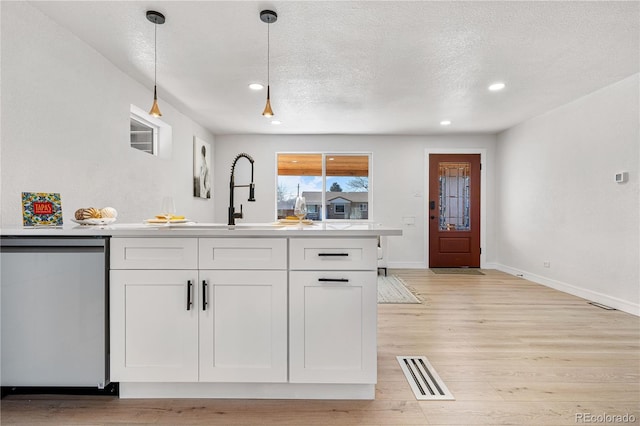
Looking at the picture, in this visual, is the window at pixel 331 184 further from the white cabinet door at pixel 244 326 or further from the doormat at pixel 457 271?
the white cabinet door at pixel 244 326

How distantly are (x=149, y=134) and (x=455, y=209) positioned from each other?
515 centimetres

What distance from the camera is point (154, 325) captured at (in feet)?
5.51

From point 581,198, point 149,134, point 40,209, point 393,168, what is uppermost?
point 149,134

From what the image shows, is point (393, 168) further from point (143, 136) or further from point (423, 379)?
point (423, 379)

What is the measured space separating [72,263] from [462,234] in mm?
5821

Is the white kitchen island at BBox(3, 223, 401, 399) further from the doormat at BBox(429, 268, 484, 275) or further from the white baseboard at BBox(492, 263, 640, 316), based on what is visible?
the doormat at BBox(429, 268, 484, 275)

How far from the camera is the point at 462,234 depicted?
5.91 meters

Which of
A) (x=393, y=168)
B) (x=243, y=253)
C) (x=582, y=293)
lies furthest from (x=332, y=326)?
(x=393, y=168)

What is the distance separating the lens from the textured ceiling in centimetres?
219

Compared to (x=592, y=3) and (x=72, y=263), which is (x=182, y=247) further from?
(x=592, y=3)

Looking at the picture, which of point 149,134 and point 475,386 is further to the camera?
point 149,134

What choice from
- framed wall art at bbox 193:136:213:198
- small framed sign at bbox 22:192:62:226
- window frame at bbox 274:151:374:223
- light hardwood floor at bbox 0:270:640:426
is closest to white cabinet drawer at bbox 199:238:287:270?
light hardwood floor at bbox 0:270:640:426

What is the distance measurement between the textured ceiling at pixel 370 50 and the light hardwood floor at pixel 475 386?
2424 mm

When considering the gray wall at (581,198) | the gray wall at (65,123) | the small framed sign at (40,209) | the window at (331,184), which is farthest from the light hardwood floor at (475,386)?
the window at (331,184)
